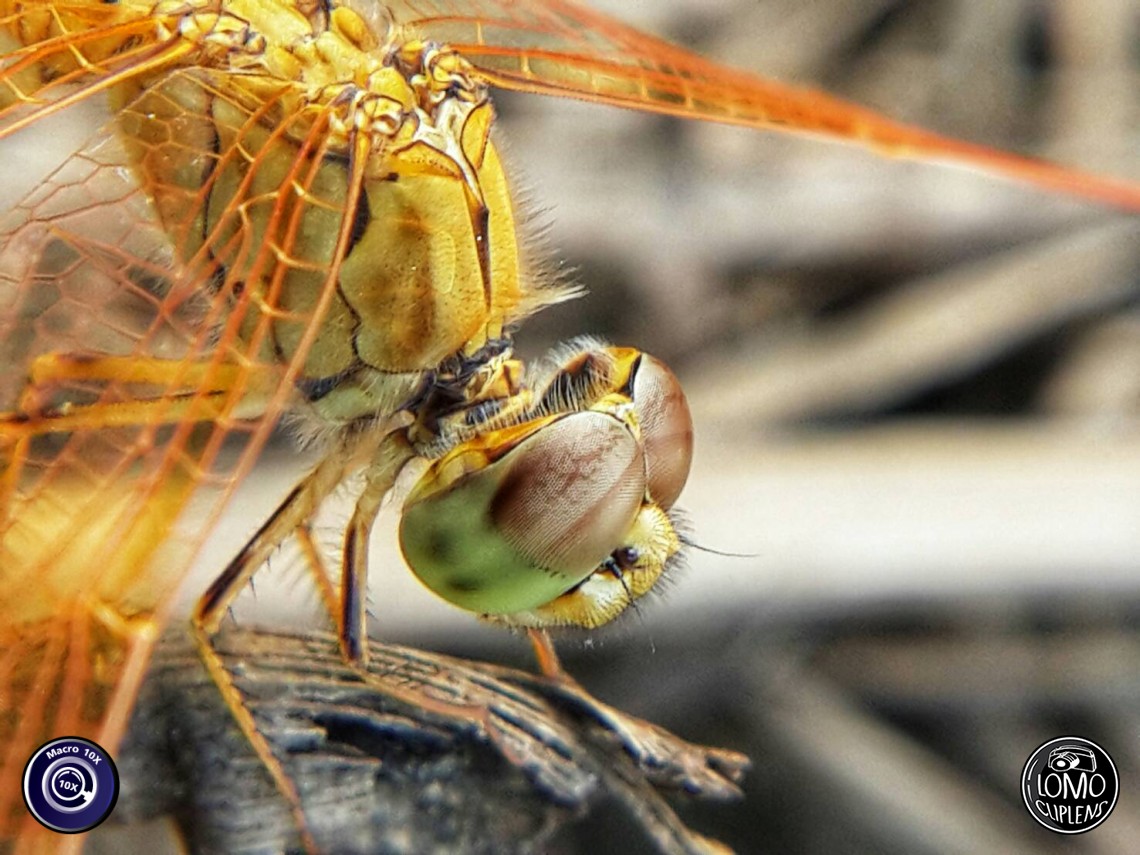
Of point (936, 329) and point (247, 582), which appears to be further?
point (936, 329)

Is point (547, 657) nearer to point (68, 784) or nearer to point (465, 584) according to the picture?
point (465, 584)

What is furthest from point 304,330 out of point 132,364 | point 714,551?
point 714,551

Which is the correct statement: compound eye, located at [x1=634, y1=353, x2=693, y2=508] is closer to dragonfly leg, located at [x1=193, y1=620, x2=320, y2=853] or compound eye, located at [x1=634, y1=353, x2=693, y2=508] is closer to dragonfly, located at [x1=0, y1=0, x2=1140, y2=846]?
dragonfly, located at [x1=0, y1=0, x2=1140, y2=846]

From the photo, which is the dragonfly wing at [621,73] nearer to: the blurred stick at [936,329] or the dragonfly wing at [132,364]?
the dragonfly wing at [132,364]

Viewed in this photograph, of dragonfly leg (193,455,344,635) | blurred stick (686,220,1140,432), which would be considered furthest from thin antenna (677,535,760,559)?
blurred stick (686,220,1140,432)

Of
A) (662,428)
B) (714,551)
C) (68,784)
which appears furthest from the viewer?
(714,551)

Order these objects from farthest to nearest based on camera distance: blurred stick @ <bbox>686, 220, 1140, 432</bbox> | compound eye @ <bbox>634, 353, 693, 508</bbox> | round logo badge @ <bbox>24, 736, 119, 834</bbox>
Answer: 1. blurred stick @ <bbox>686, 220, 1140, 432</bbox>
2. compound eye @ <bbox>634, 353, 693, 508</bbox>
3. round logo badge @ <bbox>24, 736, 119, 834</bbox>

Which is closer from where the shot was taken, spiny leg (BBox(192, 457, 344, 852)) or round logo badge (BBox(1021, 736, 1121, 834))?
spiny leg (BBox(192, 457, 344, 852))
